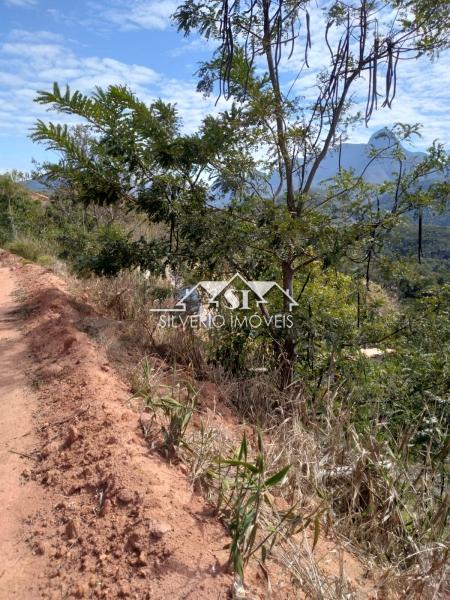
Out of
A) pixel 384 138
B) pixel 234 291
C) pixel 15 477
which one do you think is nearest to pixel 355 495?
pixel 15 477

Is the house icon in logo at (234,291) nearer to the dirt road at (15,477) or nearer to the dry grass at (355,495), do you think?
the dry grass at (355,495)

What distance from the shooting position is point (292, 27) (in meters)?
3.75

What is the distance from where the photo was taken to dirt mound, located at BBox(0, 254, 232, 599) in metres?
1.57

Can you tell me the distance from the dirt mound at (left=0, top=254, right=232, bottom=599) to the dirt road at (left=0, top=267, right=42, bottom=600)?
0.06 metres

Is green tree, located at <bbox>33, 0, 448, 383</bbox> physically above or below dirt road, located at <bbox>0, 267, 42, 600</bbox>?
above

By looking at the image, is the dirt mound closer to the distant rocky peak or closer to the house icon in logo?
the house icon in logo

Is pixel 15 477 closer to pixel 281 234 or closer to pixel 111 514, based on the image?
pixel 111 514

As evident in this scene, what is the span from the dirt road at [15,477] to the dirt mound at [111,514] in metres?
0.06

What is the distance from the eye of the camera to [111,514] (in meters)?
1.87

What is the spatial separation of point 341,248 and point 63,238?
29.0ft

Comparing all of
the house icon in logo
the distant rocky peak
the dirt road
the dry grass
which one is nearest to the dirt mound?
the dirt road

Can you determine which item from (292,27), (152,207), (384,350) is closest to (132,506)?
(152,207)

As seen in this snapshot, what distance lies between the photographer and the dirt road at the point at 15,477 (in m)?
1.69

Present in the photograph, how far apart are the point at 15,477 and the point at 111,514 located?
76cm
